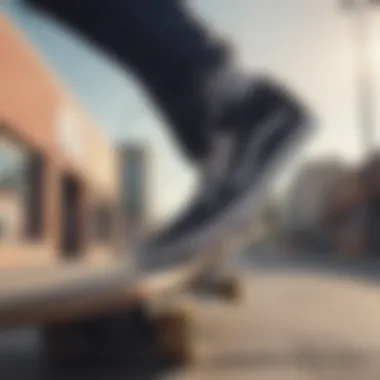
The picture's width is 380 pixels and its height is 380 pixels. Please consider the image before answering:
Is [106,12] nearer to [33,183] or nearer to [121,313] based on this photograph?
[121,313]

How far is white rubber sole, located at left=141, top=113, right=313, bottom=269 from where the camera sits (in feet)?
6.71

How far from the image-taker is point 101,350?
454 cm

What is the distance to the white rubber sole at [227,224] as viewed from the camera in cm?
204

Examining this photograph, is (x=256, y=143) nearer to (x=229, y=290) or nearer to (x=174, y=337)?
(x=174, y=337)

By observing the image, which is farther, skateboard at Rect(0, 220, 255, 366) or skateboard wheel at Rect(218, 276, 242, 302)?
skateboard wheel at Rect(218, 276, 242, 302)

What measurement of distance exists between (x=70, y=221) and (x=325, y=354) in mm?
1947

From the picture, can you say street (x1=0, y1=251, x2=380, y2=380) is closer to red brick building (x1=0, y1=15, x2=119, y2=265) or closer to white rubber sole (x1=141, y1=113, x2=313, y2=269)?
white rubber sole (x1=141, y1=113, x2=313, y2=269)

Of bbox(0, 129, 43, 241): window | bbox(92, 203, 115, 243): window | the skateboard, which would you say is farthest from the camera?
bbox(0, 129, 43, 241): window

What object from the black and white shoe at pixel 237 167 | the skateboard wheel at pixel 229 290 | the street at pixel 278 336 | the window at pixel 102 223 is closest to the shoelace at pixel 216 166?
the black and white shoe at pixel 237 167

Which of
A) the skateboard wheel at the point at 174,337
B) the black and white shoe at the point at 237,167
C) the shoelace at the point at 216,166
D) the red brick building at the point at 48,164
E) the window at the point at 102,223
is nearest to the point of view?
the black and white shoe at the point at 237,167

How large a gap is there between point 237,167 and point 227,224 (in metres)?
0.23

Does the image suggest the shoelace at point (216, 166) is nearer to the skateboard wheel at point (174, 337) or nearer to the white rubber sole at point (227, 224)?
the white rubber sole at point (227, 224)

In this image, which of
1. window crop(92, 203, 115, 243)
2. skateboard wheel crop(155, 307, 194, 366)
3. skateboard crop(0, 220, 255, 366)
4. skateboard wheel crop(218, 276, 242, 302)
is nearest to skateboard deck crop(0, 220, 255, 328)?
skateboard crop(0, 220, 255, 366)

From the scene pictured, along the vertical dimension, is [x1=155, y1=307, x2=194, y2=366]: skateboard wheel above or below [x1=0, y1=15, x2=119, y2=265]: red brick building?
below
